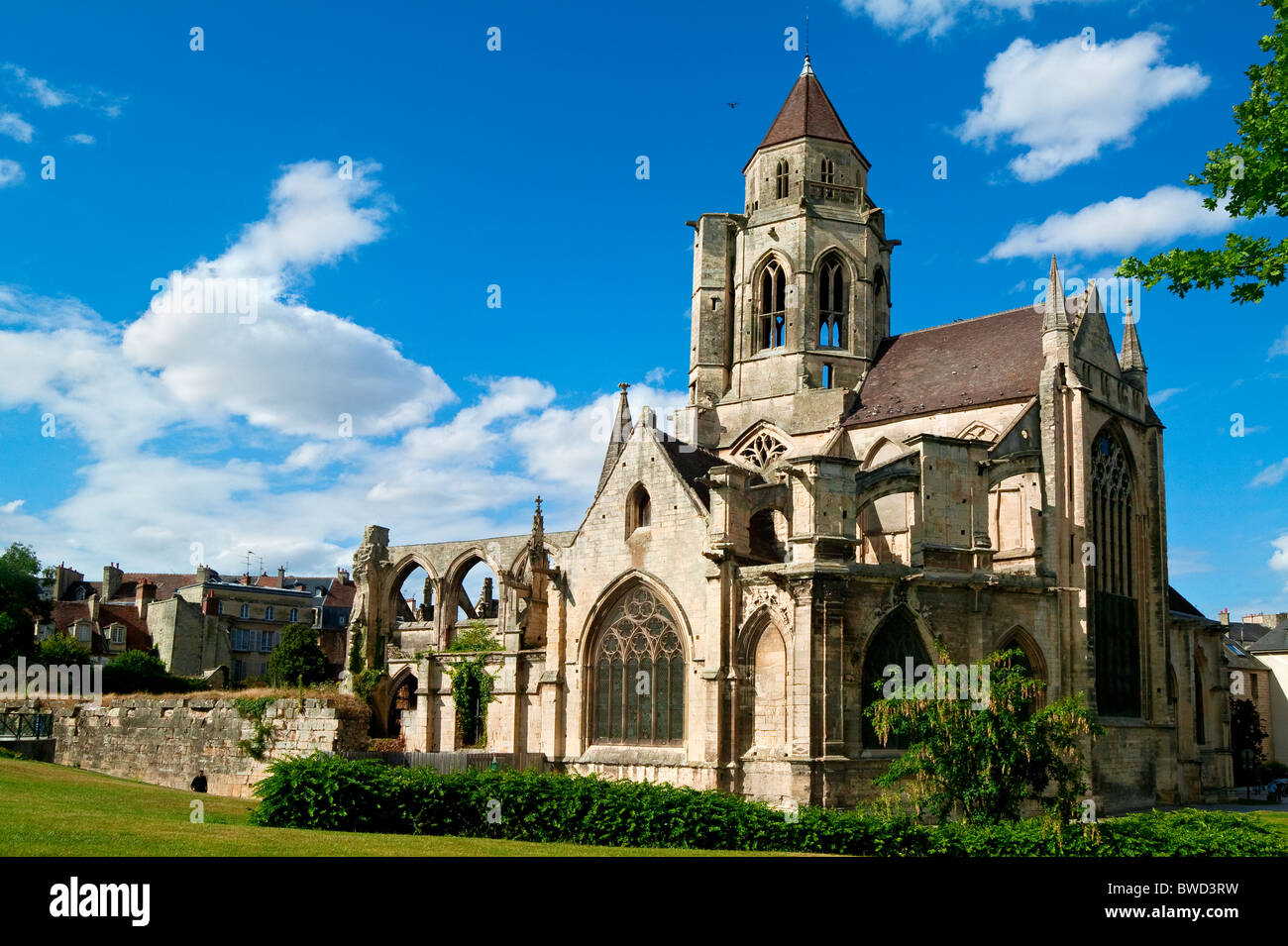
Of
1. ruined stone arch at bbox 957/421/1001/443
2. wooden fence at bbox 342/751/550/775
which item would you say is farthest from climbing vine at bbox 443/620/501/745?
ruined stone arch at bbox 957/421/1001/443

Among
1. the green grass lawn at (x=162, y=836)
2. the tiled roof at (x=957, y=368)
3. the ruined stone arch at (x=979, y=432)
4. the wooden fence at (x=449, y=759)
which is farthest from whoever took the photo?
the tiled roof at (x=957, y=368)

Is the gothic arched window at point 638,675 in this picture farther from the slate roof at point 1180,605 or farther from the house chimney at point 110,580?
the house chimney at point 110,580

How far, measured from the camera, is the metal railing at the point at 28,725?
29297 millimetres

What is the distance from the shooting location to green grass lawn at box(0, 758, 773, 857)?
12.7 meters

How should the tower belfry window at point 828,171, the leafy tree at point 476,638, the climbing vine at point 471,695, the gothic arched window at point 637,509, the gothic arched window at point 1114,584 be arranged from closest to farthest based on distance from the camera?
the gothic arched window at point 637,509
the gothic arched window at point 1114,584
the climbing vine at point 471,695
the leafy tree at point 476,638
the tower belfry window at point 828,171

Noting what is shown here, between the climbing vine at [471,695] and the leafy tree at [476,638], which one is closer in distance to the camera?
the climbing vine at [471,695]

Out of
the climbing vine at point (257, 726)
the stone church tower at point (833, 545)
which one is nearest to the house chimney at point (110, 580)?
the stone church tower at point (833, 545)

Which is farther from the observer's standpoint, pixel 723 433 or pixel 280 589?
pixel 280 589

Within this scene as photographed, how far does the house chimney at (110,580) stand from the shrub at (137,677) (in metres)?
18.6
